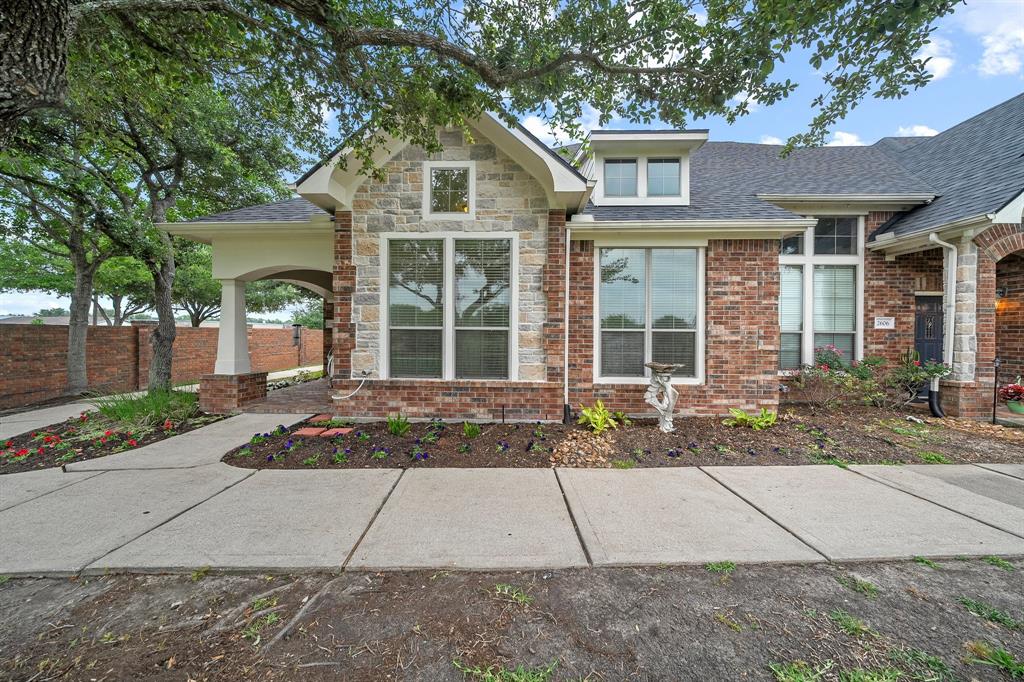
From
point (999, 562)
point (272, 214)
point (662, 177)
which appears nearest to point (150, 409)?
point (272, 214)

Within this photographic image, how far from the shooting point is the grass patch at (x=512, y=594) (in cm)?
225

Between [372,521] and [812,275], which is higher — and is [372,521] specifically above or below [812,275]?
below

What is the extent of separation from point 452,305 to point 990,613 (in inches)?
217

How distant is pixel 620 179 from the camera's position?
7.18 metres

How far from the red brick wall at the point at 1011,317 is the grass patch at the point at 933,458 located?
18.0 ft

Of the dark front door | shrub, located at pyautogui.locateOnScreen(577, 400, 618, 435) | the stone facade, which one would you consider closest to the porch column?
the stone facade

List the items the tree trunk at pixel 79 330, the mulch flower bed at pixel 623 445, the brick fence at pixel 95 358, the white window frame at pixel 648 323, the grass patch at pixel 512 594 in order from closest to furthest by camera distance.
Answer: the grass patch at pixel 512 594, the mulch flower bed at pixel 623 445, the white window frame at pixel 648 323, the brick fence at pixel 95 358, the tree trunk at pixel 79 330

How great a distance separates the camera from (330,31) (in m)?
3.78

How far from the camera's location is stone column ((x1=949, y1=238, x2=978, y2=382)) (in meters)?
6.42

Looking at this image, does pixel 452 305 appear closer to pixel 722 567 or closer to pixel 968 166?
pixel 722 567

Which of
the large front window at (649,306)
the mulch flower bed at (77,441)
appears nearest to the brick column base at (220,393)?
the mulch flower bed at (77,441)

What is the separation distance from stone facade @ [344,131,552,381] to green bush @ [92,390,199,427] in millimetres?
2793

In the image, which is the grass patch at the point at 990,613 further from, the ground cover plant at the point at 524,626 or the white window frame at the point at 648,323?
the white window frame at the point at 648,323

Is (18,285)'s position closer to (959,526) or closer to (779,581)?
(779,581)
